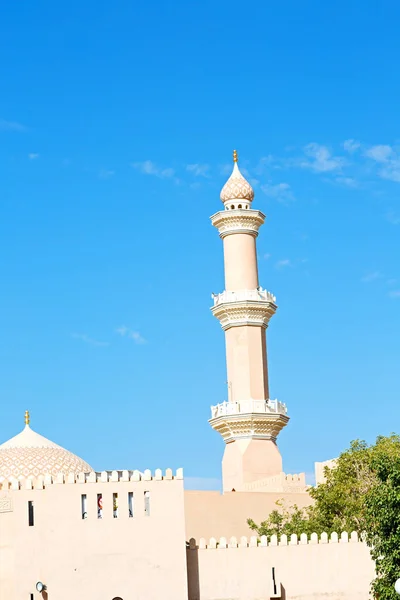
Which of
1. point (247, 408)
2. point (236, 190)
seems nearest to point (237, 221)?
point (236, 190)

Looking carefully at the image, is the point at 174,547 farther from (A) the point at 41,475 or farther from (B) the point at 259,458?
(B) the point at 259,458

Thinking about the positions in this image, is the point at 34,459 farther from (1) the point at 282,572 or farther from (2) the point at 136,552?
(1) the point at 282,572

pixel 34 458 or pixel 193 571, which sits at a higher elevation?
pixel 34 458

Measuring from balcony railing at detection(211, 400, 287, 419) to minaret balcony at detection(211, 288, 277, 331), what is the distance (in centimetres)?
280

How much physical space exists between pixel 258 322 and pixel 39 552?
54.9 ft

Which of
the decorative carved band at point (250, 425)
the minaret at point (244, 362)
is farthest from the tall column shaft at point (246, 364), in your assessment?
the decorative carved band at point (250, 425)

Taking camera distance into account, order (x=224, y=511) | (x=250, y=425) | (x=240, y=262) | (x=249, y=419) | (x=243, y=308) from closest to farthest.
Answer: (x=224, y=511) → (x=249, y=419) → (x=250, y=425) → (x=243, y=308) → (x=240, y=262)

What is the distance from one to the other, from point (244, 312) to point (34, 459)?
1230 centimetres

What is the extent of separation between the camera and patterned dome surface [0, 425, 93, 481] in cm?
3400

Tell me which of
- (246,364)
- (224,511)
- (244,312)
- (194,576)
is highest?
(244,312)

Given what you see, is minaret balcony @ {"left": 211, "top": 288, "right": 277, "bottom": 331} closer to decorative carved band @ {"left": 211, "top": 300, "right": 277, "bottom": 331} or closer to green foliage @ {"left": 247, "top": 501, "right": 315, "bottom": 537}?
decorative carved band @ {"left": 211, "top": 300, "right": 277, "bottom": 331}

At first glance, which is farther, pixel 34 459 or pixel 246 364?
pixel 246 364

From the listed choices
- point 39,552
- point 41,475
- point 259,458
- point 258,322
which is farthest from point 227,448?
point 39,552

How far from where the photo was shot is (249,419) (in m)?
Answer: 43.3
